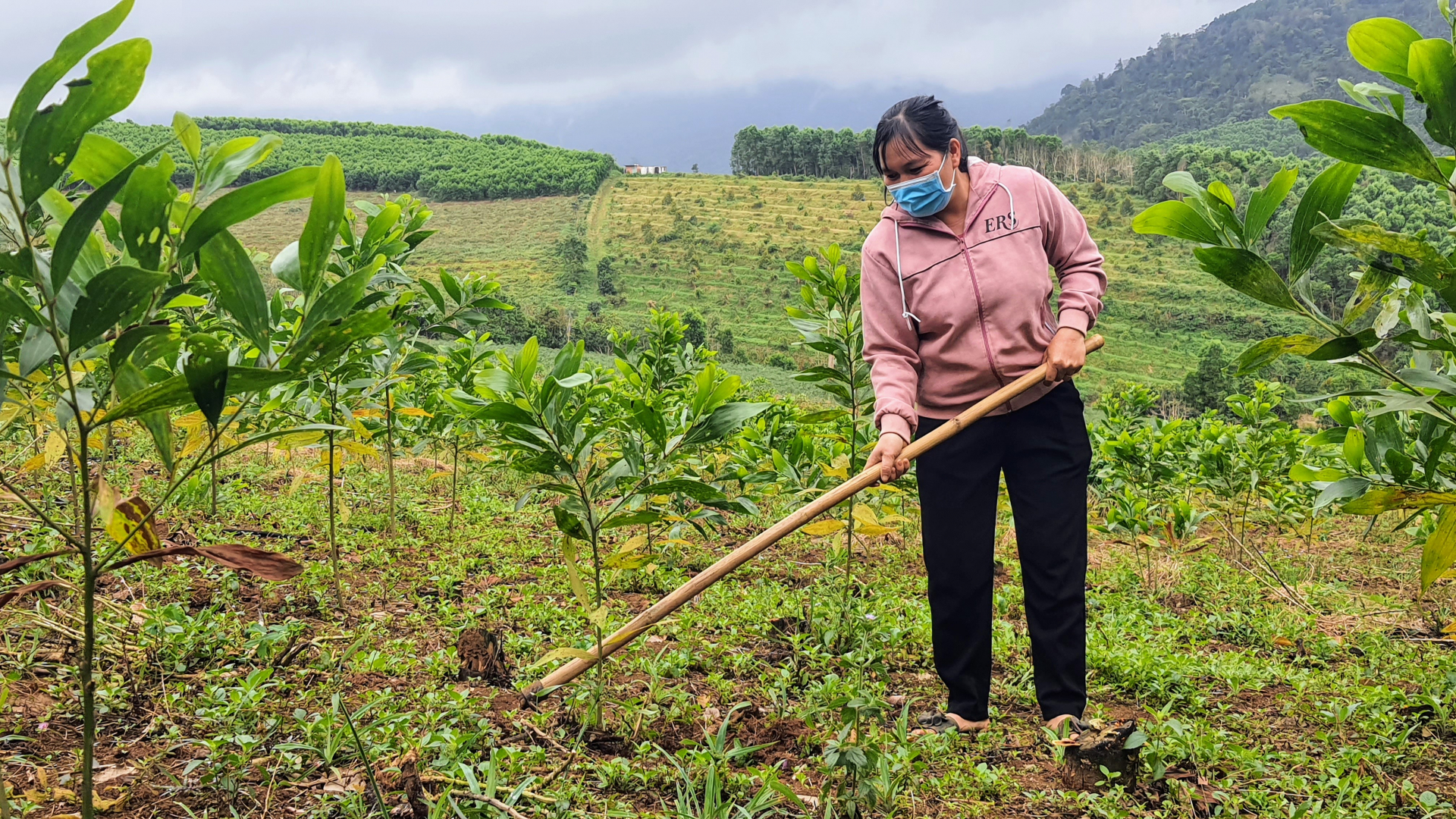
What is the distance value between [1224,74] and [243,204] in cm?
18463

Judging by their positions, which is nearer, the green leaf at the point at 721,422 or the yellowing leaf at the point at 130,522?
the yellowing leaf at the point at 130,522

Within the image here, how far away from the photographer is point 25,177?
1092mm

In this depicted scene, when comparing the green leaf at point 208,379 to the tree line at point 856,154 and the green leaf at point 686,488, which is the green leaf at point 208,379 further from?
the tree line at point 856,154

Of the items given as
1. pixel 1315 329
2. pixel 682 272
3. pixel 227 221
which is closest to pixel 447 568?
pixel 227 221

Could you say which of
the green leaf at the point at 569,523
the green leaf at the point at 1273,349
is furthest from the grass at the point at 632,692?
the green leaf at the point at 1273,349

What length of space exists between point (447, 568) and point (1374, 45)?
11.9ft

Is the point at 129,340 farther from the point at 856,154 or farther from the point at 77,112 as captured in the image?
the point at 856,154

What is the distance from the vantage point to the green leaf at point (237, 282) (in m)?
1.24

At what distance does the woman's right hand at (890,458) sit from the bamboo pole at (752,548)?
20mm

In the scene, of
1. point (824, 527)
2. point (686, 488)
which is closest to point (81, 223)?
point (686, 488)

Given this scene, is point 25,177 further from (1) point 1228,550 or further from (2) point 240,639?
(1) point 1228,550

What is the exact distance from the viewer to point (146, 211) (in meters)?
1.16

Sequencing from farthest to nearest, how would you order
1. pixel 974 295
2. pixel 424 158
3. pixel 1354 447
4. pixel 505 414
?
pixel 424 158 → pixel 974 295 → pixel 505 414 → pixel 1354 447

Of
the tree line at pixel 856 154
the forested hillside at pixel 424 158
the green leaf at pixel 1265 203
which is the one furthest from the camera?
the forested hillside at pixel 424 158
